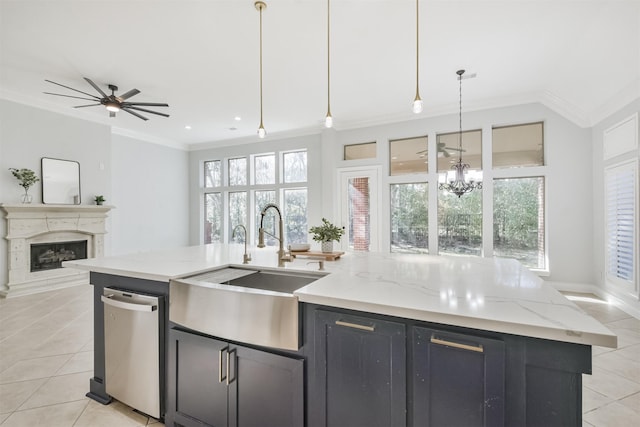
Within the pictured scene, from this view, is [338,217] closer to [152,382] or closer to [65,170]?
[152,382]

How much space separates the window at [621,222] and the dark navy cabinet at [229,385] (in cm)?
442

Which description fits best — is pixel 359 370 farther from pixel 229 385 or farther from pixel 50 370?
pixel 50 370

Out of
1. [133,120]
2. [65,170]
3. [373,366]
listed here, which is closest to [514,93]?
[373,366]

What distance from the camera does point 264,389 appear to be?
1336 millimetres

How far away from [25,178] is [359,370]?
583 cm

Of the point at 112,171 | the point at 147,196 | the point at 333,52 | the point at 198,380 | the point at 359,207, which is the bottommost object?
the point at 198,380

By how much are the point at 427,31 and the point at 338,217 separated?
3.53m

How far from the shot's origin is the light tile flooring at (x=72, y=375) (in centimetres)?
181

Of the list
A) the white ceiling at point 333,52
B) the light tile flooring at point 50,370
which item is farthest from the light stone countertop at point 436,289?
the white ceiling at point 333,52

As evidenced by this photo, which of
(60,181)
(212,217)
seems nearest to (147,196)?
(212,217)

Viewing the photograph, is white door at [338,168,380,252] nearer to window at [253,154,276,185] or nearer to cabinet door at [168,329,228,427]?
window at [253,154,276,185]

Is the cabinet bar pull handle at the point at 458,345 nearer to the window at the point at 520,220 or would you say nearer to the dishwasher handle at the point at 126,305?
the dishwasher handle at the point at 126,305

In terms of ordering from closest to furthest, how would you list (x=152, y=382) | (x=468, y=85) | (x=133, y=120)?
(x=152, y=382) → (x=468, y=85) → (x=133, y=120)

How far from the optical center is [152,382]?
170cm
